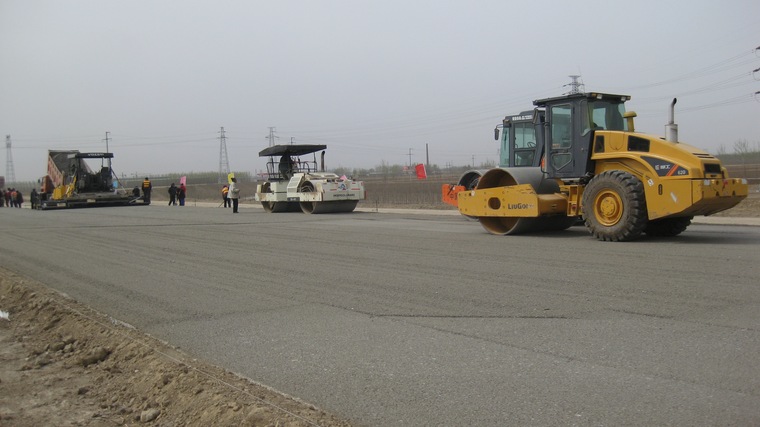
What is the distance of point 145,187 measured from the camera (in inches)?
1567

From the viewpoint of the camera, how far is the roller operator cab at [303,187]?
2595 cm

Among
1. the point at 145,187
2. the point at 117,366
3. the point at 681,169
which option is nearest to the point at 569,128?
the point at 681,169

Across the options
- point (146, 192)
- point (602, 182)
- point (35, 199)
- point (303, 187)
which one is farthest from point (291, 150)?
point (35, 199)

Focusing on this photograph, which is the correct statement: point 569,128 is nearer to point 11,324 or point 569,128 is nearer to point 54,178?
point 11,324

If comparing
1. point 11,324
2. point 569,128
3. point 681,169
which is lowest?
point 11,324

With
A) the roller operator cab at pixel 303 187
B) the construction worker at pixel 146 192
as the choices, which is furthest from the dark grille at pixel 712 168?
the construction worker at pixel 146 192

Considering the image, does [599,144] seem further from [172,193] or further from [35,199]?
[35,199]

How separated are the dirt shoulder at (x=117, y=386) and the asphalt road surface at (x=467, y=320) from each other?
0.29 m

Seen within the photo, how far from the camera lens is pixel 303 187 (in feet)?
87.9

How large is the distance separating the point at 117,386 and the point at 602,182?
10.2m

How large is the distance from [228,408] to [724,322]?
188 inches

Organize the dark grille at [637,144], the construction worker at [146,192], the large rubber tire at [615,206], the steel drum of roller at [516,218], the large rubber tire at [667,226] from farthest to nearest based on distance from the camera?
the construction worker at [146,192] < the steel drum of roller at [516,218] < the large rubber tire at [667,226] < the dark grille at [637,144] < the large rubber tire at [615,206]

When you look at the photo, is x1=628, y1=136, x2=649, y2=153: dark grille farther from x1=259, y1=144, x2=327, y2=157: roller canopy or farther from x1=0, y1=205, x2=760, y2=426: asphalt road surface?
x1=259, y1=144, x2=327, y2=157: roller canopy

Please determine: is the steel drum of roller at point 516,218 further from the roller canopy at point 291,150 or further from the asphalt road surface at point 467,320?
the roller canopy at point 291,150
